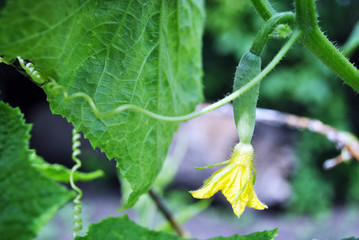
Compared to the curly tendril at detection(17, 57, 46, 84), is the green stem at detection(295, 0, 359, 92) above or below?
below

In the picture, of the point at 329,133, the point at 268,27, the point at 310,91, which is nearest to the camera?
the point at 268,27

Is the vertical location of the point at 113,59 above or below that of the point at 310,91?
below

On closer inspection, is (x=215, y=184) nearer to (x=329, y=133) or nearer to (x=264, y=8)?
(x=264, y=8)

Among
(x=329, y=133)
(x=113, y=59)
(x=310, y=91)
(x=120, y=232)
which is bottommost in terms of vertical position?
(x=120, y=232)

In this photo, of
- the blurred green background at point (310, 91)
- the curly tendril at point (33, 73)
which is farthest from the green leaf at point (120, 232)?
the blurred green background at point (310, 91)

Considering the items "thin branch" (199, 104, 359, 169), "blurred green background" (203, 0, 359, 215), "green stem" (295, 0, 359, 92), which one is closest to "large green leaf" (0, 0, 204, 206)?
"green stem" (295, 0, 359, 92)

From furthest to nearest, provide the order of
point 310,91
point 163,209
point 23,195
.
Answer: point 310,91, point 163,209, point 23,195

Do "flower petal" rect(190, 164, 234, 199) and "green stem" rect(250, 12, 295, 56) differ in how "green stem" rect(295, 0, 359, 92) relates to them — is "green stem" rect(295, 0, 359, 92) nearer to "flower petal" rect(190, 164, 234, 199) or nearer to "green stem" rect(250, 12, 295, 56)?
"green stem" rect(250, 12, 295, 56)

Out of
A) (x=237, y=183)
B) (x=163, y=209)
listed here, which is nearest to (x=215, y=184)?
(x=237, y=183)
